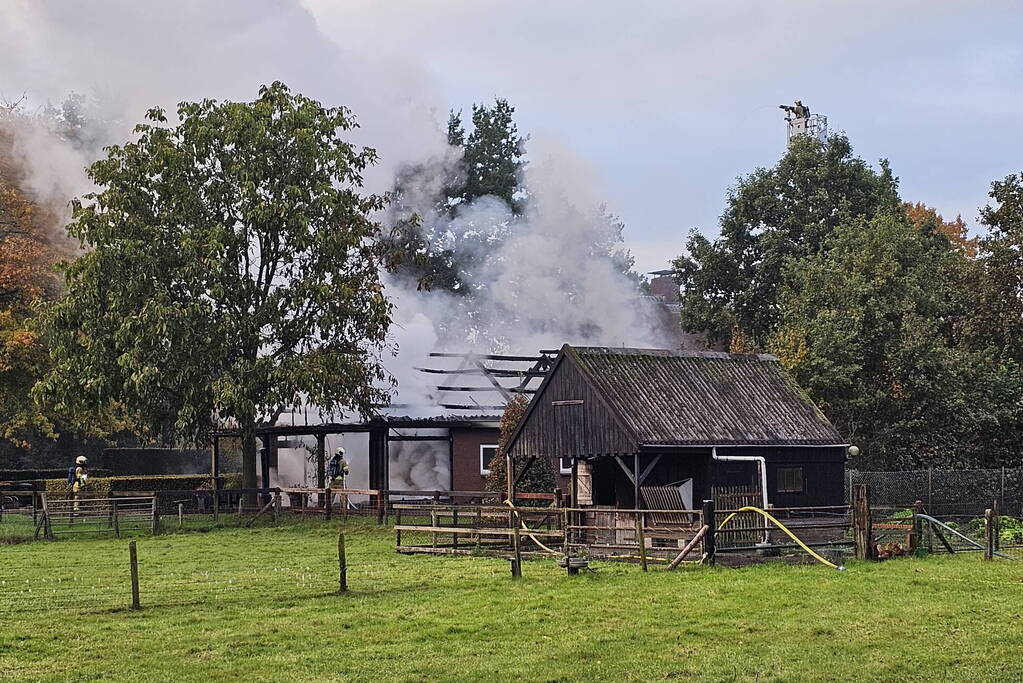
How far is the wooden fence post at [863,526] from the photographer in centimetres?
2580

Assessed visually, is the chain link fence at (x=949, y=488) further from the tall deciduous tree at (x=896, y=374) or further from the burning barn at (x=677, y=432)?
the burning barn at (x=677, y=432)

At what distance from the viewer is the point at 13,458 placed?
5738 centimetres

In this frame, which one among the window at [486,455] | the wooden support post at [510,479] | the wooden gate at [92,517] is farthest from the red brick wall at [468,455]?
the wooden gate at [92,517]

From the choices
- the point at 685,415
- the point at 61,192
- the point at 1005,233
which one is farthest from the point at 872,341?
the point at 61,192

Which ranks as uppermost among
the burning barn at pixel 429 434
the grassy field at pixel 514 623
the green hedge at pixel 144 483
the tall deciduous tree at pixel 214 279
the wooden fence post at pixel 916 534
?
the tall deciduous tree at pixel 214 279

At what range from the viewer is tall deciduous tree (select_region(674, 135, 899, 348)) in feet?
196

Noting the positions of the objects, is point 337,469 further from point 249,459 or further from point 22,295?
point 22,295

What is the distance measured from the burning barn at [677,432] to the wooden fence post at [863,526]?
610 centimetres

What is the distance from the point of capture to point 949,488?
40375 mm

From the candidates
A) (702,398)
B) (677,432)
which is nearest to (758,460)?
(702,398)

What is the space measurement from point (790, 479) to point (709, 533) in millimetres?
9411

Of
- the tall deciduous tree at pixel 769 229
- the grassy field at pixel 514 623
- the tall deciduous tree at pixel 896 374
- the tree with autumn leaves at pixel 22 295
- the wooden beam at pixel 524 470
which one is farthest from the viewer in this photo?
the tall deciduous tree at pixel 769 229

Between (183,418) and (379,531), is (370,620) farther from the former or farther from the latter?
(183,418)

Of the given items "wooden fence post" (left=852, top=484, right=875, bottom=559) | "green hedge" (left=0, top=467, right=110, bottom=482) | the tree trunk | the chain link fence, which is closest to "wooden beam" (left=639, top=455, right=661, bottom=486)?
"wooden fence post" (left=852, top=484, right=875, bottom=559)
